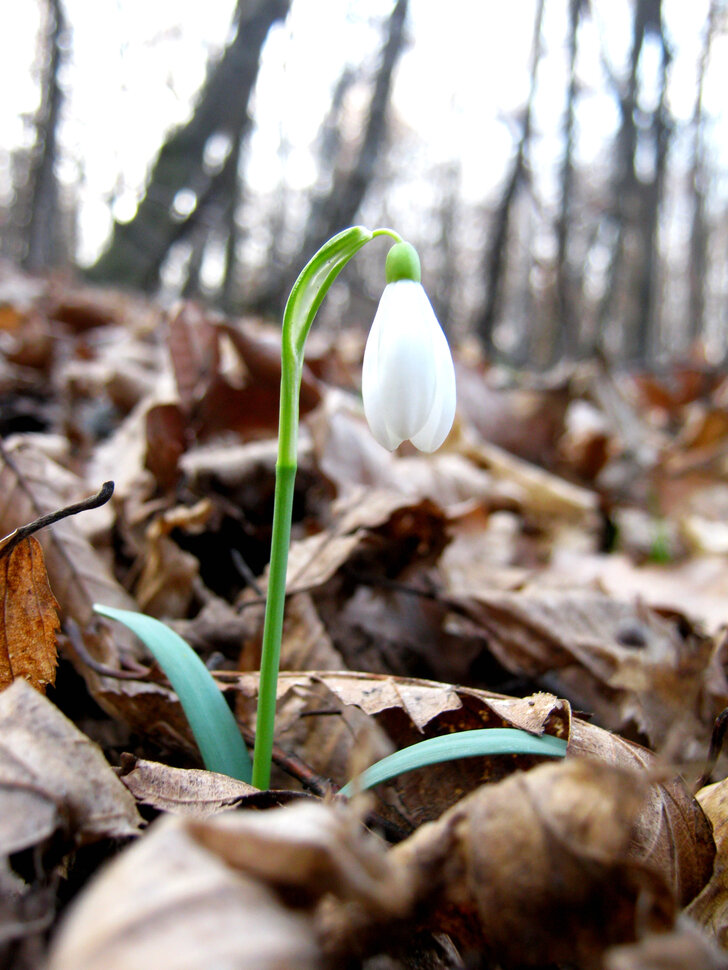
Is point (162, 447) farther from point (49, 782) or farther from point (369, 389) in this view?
point (49, 782)

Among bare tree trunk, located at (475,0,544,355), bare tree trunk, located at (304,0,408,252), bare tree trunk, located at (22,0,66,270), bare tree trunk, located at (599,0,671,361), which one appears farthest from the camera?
bare tree trunk, located at (22,0,66,270)

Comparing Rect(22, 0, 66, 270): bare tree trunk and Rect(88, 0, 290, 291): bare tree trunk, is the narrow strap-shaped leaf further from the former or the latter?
Rect(22, 0, 66, 270): bare tree trunk

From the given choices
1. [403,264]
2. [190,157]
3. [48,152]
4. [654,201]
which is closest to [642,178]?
[654,201]

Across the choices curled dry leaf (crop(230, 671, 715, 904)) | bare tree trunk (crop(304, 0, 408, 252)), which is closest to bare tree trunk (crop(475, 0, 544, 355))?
bare tree trunk (crop(304, 0, 408, 252))

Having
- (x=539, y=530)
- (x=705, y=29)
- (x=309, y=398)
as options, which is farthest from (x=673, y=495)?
(x=705, y=29)

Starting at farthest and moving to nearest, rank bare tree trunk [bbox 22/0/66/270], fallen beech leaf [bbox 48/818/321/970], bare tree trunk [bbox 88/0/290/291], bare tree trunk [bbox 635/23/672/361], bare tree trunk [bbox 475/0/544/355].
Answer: bare tree trunk [bbox 22/0/66/270] < bare tree trunk [bbox 635/23/672/361] < bare tree trunk [bbox 88/0/290/291] < bare tree trunk [bbox 475/0/544/355] < fallen beech leaf [bbox 48/818/321/970]

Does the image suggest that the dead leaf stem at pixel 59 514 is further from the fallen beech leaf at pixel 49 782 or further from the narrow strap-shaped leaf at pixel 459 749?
the narrow strap-shaped leaf at pixel 459 749

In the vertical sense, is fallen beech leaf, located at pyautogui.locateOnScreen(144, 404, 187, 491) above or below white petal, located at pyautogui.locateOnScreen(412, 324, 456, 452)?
below

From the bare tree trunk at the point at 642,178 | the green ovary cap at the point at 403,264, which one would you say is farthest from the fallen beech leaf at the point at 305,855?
the bare tree trunk at the point at 642,178
